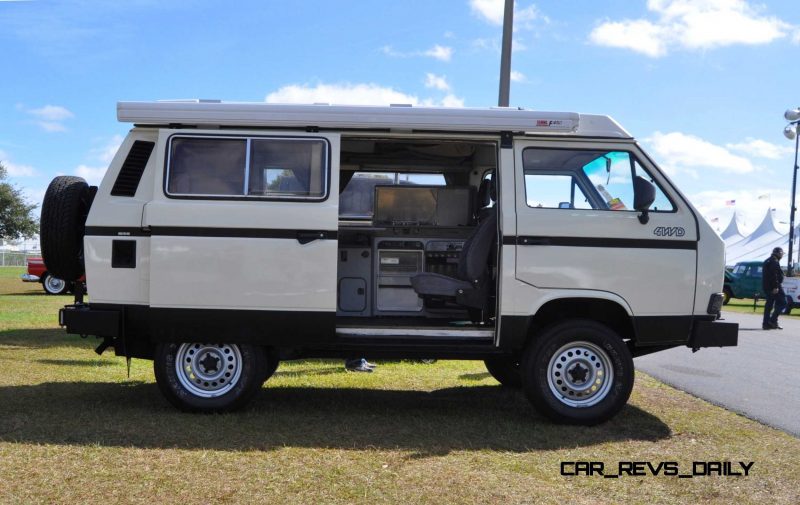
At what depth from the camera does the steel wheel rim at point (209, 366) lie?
646 cm

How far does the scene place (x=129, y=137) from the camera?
21.3 ft

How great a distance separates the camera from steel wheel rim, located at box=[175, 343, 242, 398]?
21.2 ft

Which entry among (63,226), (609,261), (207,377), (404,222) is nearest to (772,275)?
(404,222)

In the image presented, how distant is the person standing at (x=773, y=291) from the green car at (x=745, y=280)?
40.2 ft

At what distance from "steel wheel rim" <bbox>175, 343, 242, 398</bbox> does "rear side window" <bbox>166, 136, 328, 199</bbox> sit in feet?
4.45

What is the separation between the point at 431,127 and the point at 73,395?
4231 millimetres

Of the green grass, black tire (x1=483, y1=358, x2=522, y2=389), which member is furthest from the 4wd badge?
the green grass

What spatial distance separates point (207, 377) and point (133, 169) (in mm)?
1921

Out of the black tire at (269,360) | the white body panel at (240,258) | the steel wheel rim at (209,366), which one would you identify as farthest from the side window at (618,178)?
the steel wheel rim at (209,366)

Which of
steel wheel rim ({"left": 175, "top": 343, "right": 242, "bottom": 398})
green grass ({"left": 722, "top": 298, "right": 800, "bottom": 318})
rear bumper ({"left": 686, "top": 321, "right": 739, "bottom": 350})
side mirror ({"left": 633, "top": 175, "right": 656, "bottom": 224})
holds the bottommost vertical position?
green grass ({"left": 722, "top": 298, "right": 800, "bottom": 318})

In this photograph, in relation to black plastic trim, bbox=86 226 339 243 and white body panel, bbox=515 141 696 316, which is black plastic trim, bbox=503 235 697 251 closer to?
white body panel, bbox=515 141 696 316

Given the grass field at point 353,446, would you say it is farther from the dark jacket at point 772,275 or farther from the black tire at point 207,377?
the dark jacket at point 772,275

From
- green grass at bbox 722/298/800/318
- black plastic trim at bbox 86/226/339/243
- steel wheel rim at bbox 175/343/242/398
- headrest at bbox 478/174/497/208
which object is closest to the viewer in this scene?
black plastic trim at bbox 86/226/339/243

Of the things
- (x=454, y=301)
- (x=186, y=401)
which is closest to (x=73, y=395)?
(x=186, y=401)
